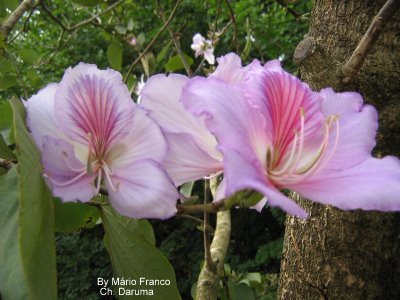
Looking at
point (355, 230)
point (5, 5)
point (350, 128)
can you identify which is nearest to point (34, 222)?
point (350, 128)

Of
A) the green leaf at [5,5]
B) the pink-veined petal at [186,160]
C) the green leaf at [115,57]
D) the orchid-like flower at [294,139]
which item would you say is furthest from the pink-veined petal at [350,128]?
the green leaf at [115,57]

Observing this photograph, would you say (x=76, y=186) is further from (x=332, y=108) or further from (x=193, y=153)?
(x=332, y=108)

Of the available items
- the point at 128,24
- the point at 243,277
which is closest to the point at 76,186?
the point at 243,277

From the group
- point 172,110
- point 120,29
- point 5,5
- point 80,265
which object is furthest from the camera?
point 80,265

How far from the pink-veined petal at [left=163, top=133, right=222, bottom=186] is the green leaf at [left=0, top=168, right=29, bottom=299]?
0.44ft

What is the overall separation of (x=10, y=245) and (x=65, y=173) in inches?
2.8

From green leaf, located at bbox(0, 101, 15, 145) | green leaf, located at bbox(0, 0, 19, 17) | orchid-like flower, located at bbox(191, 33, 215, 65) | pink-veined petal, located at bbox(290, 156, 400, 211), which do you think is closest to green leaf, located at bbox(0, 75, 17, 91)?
green leaf, located at bbox(0, 0, 19, 17)

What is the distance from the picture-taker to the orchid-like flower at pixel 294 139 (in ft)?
1.11

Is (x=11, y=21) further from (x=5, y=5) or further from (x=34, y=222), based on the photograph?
(x=34, y=222)

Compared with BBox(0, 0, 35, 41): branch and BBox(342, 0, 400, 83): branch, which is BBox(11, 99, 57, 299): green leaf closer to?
BBox(342, 0, 400, 83): branch

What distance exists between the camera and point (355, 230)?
0.69 metres

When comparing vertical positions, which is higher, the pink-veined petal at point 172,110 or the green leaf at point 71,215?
the pink-veined petal at point 172,110

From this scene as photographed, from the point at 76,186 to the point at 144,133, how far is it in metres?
0.07

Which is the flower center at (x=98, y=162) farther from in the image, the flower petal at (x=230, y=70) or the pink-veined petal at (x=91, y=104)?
the flower petal at (x=230, y=70)
